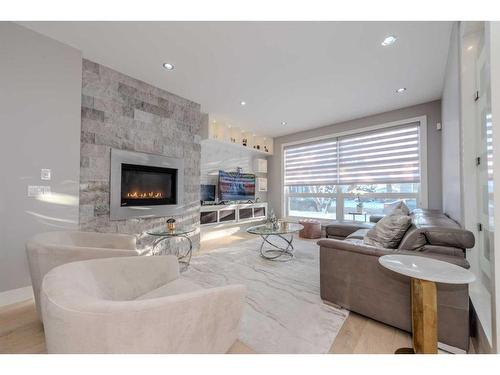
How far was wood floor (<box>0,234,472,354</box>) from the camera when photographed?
1422mm

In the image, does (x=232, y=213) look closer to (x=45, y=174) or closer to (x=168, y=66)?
(x=168, y=66)

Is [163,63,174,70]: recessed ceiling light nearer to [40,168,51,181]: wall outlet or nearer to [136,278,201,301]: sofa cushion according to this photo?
[40,168,51,181]: wall outlet

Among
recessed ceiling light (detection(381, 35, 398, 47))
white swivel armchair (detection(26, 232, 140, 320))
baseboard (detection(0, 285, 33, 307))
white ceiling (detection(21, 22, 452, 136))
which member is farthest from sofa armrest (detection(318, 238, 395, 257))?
baseboard (detection(0, 285, 33, 307))

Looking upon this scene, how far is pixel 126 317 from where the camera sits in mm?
707

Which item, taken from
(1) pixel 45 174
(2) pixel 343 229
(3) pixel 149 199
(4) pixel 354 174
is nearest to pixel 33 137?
(1) pixel 45 174

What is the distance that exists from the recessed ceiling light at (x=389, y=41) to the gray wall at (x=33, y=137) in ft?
12.0

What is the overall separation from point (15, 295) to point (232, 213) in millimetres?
3664

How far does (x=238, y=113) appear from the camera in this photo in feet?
15.1

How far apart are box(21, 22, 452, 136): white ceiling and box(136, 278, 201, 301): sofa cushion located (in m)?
2.47

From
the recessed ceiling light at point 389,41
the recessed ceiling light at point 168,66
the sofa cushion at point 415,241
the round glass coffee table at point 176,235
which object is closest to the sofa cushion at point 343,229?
the sofa cushion at point 415,241

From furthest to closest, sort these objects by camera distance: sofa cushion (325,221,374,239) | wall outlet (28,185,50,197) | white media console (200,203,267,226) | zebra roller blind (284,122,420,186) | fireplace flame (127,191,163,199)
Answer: white media console (200,203,267,226) < zebra roller blind (284,122,420,186) < sofa cushion (325,221,374,239) < fireplace flame (127,191,163,199) < wall outlet (28,185,50,197)

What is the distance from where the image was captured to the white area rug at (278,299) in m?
1.49

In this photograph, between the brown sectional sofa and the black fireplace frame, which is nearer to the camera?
the brown sectional sofa
